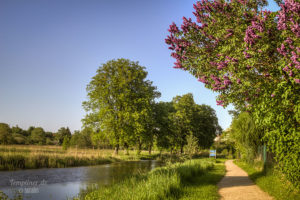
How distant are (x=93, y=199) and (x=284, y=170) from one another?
626 cm

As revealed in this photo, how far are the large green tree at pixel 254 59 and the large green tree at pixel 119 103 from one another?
2012cm

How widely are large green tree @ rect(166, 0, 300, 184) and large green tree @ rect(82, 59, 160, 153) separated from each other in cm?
2012

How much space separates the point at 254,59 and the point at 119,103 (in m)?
25.4

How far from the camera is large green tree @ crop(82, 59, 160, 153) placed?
29.7 m

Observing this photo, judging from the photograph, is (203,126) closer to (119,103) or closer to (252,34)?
(119,103)

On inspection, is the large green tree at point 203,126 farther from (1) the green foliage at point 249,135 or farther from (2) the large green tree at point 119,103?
(1) the green foliage at point 249,135

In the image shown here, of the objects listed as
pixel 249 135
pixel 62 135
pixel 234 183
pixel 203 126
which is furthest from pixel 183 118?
pixel 62 135

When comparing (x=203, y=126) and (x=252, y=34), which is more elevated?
(x=252, y=34)

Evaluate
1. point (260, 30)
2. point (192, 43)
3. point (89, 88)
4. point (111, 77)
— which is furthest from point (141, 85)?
point (260, 30)

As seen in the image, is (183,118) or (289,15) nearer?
(289,15)

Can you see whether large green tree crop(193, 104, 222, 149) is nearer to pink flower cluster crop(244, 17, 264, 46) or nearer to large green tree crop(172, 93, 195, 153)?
large green tree crop(172, 93, 195, 153)

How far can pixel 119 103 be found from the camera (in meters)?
31.1

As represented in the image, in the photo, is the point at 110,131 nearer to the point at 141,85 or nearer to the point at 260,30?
the point at 141,85

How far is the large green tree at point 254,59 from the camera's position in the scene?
6.41 m
